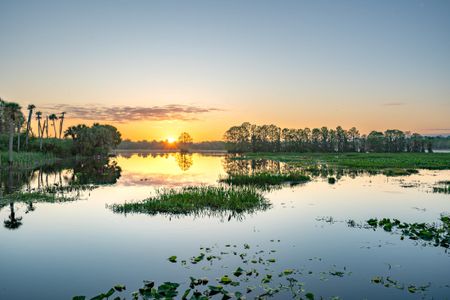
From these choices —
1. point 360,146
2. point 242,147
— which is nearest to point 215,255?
point 242,147

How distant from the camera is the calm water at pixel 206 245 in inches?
415

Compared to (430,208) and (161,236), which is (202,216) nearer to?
(161,236)

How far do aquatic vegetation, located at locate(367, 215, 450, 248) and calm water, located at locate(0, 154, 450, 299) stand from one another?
37.9 inches

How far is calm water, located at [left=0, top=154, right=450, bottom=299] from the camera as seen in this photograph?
10.5 m

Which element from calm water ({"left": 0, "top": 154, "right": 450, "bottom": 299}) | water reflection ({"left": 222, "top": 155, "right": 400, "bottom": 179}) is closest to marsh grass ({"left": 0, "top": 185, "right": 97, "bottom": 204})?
calm water ({"left": 0, "top": 154, "right": 450, "bottom": 299})

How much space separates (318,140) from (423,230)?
547 feet

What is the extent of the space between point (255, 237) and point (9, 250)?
433 inches

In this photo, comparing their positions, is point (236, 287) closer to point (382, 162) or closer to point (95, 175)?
point (95, 175)

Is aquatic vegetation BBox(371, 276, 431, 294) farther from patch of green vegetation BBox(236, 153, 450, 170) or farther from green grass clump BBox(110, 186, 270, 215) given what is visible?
patch of green vegetation BBox(236, 153, 450, 170)

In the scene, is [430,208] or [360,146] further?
[360,146]

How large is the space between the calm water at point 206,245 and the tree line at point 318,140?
463 feet

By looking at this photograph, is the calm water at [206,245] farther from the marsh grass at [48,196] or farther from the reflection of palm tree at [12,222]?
the marsh grass at [48,196]

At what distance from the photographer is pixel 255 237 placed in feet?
51.8

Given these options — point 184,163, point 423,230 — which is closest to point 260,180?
point 423,230
